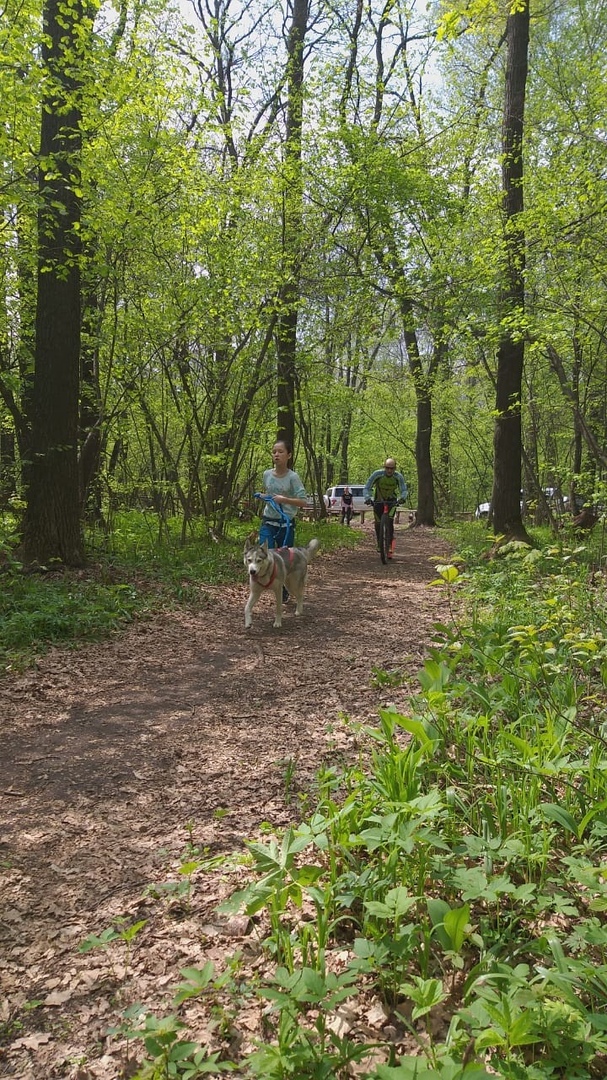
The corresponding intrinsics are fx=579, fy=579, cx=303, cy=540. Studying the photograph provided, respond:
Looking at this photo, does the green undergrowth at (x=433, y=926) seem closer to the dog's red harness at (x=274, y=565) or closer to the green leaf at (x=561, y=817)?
the green leaf at (x=561, y=817)

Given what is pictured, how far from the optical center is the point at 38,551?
299 inches

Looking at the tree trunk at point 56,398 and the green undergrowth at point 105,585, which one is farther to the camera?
the tree trunk at point 56,398

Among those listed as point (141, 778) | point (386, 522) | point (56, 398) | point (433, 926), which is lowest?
point (141, 778)

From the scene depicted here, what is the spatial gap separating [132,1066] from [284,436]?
40.7 feet

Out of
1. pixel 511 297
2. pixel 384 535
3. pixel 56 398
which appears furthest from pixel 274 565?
pixel 511 297

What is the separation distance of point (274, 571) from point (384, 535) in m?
5.25

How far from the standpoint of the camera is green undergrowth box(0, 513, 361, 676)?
5.81 m

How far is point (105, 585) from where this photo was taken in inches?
287

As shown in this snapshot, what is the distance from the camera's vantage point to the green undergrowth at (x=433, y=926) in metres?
1.53

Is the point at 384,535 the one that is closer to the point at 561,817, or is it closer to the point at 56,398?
the point at 56,398

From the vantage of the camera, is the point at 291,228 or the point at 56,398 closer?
the point at 56,398

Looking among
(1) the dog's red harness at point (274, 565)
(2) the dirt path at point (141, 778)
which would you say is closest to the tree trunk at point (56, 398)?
(2) the dirt path at point (141, 778)

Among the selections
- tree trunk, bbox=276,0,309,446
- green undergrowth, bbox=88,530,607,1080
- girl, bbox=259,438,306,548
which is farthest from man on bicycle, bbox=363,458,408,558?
green undergrowth, bbox=88,530,607,1080

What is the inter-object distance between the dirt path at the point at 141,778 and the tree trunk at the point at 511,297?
177 inches
